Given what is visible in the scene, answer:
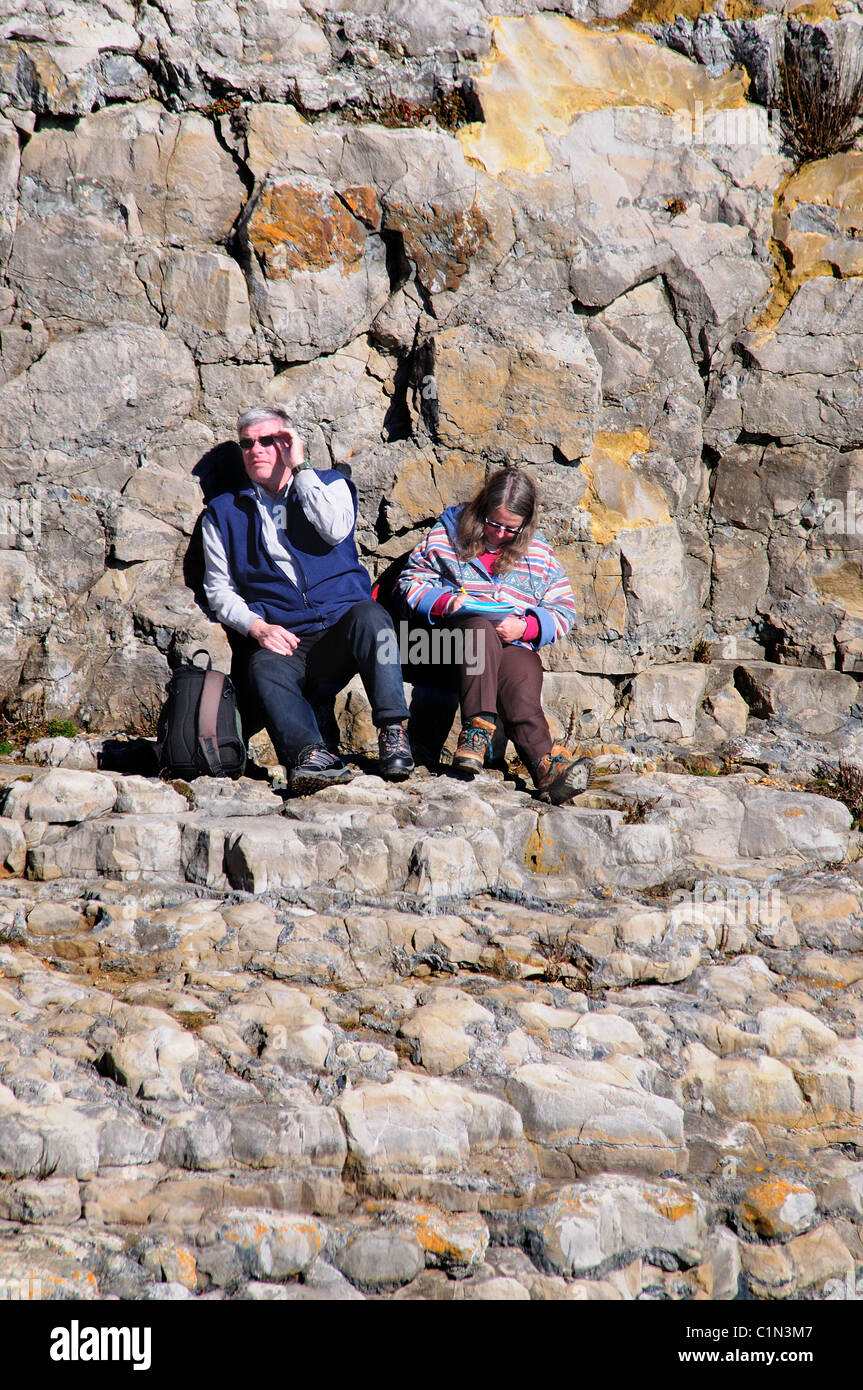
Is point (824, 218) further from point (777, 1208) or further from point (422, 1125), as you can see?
point (422, 1125)

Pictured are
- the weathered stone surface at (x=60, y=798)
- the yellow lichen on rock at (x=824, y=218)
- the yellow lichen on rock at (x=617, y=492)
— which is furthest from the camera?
the yellow lichen on rock at (x=824, y=218)

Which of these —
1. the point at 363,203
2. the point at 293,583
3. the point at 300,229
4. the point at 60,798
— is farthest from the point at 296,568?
the point at 363,203

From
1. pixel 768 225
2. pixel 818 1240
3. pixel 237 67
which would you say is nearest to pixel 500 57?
pixel 237 67

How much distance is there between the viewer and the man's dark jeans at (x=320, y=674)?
18.4 ft

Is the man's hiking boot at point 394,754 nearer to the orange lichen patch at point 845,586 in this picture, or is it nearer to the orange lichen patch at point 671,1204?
the orange lichen patch at point 671,1204

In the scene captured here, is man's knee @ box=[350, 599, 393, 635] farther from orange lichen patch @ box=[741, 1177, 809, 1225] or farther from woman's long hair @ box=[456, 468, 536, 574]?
orange lichen patch @ box=[741, 1177, 809, 1225]

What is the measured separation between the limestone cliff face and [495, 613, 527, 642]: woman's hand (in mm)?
1102

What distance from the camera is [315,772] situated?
539cm

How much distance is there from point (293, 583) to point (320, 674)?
595mm

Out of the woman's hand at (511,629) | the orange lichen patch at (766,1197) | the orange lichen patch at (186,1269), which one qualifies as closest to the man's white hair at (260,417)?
the woman's hand at (511,629)

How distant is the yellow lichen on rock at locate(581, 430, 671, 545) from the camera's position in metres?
7.06

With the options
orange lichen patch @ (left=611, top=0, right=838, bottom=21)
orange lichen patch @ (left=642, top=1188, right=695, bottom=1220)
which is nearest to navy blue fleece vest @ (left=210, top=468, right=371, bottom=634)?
orange lichen patch @ (left=642, top=1188, right=695, bottom=1220)

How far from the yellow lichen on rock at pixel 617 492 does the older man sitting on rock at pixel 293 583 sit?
1776 millimetres

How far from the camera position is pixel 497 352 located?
6719 millimetres
